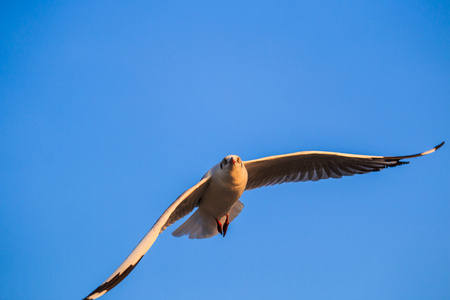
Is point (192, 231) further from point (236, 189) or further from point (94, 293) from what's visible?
point (94, 293)

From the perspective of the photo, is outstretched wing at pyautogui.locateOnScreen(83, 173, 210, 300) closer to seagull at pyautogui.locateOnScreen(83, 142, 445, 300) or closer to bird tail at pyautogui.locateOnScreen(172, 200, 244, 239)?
seagull at pyautogui.locateOnScreen(83, 142, 445, 300)

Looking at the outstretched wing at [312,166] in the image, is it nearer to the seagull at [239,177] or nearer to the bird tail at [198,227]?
the seagull at [239,177]

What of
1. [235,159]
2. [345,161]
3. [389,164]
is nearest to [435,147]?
[389,164]

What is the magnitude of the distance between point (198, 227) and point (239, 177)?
1.16m

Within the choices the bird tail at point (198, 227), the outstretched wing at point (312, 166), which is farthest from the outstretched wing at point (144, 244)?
the outstretched wing at point (312, 166)

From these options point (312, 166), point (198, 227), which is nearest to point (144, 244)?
point (198, 227)

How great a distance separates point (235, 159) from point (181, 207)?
102 cm


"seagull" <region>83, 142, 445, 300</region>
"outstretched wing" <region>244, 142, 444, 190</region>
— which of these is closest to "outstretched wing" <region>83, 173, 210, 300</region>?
"seagull" <region>83, 142, 445, 300</region>

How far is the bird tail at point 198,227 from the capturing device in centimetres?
636

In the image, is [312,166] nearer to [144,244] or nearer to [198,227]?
[198,227]

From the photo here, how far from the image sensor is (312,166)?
6.51 m

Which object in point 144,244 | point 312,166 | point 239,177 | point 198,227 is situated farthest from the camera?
point 312,166

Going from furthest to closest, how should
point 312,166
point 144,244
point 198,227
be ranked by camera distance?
point 312,166 < point 198,227 < point 144,244

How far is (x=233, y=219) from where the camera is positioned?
6.48m
